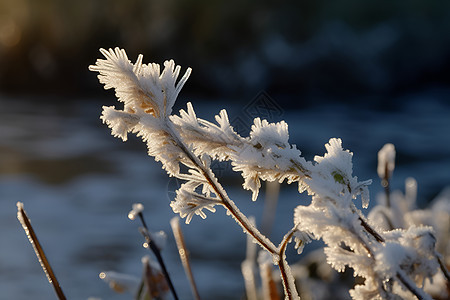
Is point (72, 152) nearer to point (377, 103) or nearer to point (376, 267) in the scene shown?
point (377, 103)

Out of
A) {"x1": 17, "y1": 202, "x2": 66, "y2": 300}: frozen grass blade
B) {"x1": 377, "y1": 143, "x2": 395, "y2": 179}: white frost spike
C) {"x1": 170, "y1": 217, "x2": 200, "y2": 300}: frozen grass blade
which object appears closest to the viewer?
{"x1": 17, "y1": 202, "x2": 66, "y2": 300}: frozen grass blade

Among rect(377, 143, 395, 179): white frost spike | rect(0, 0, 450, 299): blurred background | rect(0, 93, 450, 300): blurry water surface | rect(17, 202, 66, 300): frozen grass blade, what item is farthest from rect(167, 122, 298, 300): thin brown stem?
rect(0, 0, 450, 299): blurred background

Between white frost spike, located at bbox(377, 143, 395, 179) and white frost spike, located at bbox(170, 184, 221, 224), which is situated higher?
white frost spike, located at bbox(377, 143, 395, 179)

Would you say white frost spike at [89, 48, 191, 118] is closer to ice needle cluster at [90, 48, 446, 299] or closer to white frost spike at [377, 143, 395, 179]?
ice needle cluster at [90, 48, 446, 299]

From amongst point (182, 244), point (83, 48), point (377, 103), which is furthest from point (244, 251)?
point (83, 48)

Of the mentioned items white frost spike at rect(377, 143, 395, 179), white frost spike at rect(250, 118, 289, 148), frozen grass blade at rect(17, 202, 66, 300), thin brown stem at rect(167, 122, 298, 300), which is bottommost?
thin brown stem at rect(167, 122, 298, 300)

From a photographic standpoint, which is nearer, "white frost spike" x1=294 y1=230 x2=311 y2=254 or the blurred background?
"white frost spike" x1=294 y1=230 x2=311 y2=254

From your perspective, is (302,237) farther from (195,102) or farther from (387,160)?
A: (195,102)
